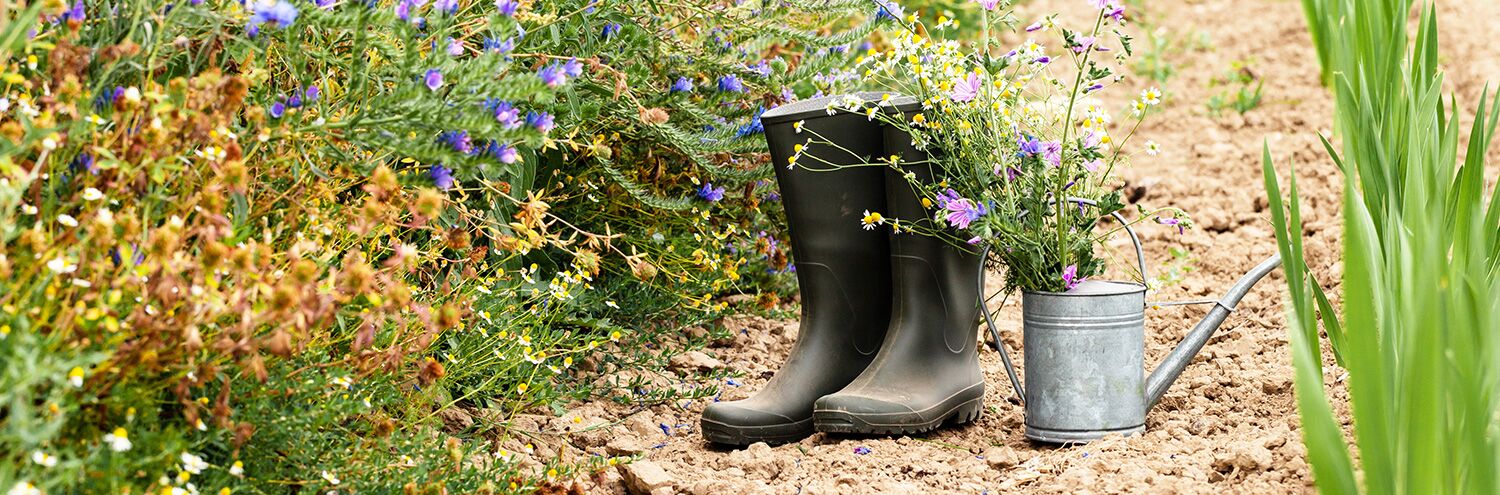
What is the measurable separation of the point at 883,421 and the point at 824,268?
284mm

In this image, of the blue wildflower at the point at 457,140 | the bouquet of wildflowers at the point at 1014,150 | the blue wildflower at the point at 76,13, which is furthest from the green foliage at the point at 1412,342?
the blue wildflower at the point at 76,13

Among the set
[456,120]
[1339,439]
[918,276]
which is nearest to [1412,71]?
[918,276]

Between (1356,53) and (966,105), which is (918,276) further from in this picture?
(1356,53)

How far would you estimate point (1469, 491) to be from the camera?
1119 millimetres

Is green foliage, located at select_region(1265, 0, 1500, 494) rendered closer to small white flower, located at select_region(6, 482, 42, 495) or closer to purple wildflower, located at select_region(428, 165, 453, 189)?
purple wildflower, located at select_region(428, 165, 453, 189)

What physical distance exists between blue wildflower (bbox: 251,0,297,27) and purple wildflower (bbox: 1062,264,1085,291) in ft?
3.46

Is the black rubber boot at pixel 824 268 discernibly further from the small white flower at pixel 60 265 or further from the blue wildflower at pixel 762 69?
the small white flower at pixel 60 265

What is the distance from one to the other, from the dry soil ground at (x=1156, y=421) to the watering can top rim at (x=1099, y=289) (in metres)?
0.21

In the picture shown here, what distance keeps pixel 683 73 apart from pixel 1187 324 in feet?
3.67

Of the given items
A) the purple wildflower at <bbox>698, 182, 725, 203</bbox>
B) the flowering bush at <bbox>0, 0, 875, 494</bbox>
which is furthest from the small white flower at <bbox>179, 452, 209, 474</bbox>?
the purple wildflower at <bbox>698, 182, 725, 203</bbox>

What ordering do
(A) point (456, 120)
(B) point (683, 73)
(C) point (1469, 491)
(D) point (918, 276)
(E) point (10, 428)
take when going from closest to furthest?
1. (E) point (10, 428)
2. (C) point (1469, 491)
3. (A) point (456, 120)
4. (D) point (918, 276)
5. (B) point (683, 73)

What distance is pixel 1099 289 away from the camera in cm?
183

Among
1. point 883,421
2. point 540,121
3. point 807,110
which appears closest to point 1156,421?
point 883,421

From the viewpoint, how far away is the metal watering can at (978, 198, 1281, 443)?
1832 mm
